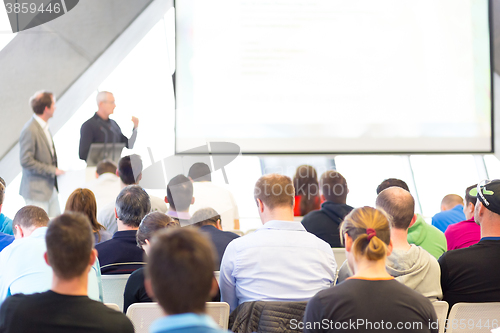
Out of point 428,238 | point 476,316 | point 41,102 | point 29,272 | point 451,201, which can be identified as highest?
point 41,102

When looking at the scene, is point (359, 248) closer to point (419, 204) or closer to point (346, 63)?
point (346, 63)

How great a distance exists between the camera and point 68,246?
4.38 ft

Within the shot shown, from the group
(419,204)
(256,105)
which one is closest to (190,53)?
(256,105)

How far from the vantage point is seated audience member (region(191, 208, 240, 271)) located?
8.54 ft

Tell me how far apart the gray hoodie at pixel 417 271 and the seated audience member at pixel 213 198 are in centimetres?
204

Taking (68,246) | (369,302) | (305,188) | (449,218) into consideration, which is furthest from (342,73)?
(68,246)

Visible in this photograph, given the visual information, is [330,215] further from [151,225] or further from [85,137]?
[85,137]

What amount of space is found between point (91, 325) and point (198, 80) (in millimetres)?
3771

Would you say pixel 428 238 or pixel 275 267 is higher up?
pixel 275 267

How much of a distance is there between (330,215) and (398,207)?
109 cm

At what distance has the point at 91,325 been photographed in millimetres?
1294

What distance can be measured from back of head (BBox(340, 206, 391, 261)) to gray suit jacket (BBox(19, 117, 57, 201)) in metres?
3.64

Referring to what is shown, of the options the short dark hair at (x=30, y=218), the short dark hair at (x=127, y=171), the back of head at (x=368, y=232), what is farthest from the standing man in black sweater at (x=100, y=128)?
the back of head at (x=368, y=232)

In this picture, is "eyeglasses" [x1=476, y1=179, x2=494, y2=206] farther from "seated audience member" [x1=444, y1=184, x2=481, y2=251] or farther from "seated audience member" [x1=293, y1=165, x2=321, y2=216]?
"seated audience member" [x1=293, y1=165, x2=321, y2=216]
